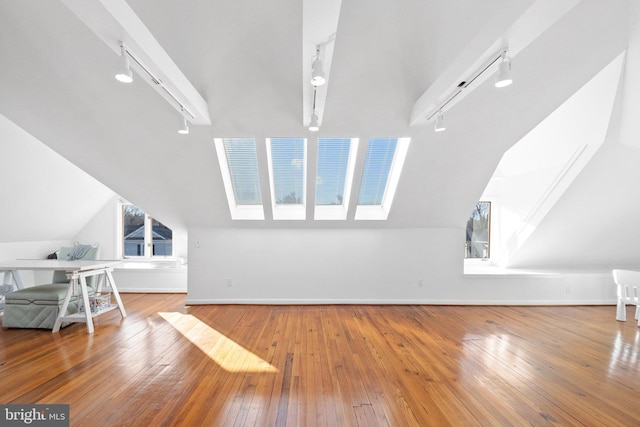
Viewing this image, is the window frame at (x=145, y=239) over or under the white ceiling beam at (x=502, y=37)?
under

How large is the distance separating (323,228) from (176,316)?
2.59 metres

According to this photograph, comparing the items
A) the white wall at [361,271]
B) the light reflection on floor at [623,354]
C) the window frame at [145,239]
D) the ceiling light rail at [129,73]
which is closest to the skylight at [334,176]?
the white wall at [361,271]

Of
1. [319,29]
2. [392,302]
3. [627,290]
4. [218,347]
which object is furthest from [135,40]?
[627,290]

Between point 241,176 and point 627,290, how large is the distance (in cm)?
572

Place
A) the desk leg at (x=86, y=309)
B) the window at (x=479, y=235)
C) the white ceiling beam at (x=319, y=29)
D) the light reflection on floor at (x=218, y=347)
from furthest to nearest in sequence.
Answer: the window at (x=479, y=235)
the desk leg at (x=86, y=309)
the light reflection on floor at (x=218, y=347)
the white ceiling beam at (x=319, y=29)

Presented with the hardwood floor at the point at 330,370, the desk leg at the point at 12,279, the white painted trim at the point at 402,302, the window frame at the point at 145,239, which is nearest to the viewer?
the hardwood floor at the point at 330,370

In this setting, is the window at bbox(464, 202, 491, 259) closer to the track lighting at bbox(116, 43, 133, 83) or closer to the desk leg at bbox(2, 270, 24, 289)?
the track lighting at bbox(116, 43, 133, 83)

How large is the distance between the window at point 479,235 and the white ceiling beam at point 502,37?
12.7ft

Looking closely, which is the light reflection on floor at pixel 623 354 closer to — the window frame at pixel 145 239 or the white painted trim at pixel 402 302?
the white painted trim at pixel 402 302

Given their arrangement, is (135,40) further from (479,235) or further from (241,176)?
(479,235)

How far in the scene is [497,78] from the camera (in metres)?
1.85

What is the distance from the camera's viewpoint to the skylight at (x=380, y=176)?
382cm

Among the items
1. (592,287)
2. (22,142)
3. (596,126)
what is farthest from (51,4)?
(592,287)

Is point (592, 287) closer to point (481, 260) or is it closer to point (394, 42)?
point (481, 260)
